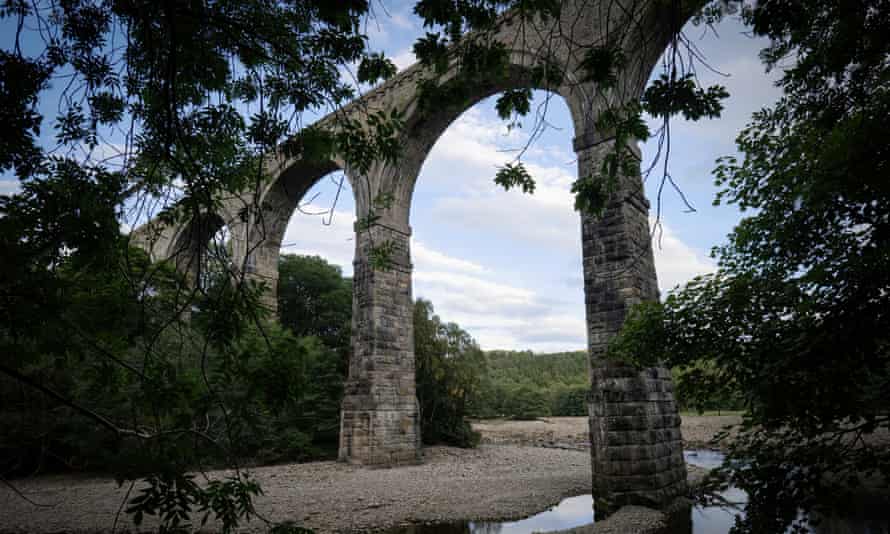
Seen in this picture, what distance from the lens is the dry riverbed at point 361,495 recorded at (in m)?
6.47

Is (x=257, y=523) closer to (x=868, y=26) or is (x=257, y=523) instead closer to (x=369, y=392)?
(x=369, y=392)

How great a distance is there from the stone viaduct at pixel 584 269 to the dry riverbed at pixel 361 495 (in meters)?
1.17

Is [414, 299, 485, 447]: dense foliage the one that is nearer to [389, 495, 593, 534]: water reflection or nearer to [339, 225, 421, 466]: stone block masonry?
[339, 225, 421, 466]: stone block masonry

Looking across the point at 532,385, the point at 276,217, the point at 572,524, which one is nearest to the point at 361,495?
the point at 572,524

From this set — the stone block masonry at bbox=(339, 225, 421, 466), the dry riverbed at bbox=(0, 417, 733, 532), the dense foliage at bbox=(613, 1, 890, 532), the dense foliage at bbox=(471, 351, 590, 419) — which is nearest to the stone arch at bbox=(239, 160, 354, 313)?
the stone block masonry at bbox=(339, 225, 421, 466)

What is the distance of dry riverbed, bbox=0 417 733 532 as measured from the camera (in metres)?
6.47

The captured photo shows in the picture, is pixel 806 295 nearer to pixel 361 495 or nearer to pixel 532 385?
pixel 361 495

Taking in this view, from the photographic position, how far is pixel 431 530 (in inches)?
237

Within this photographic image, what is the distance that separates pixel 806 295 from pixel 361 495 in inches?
272

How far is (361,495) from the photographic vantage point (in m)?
7.84

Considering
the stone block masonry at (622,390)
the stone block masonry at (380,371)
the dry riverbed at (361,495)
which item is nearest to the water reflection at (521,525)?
the dry riverbed at (361,495)

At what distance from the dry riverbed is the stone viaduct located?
1171 mm

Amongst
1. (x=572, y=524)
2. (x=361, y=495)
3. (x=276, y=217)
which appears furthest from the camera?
(x=276, y=217)

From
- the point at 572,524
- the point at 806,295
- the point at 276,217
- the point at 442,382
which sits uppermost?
the point at 276,217
